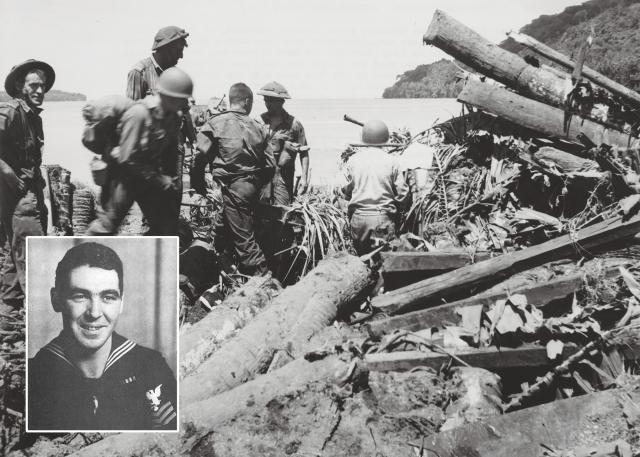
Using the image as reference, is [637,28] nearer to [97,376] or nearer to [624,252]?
[624,252]

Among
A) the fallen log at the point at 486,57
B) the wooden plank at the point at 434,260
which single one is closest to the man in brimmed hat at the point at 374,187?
the wooden plank at the point at 434,260

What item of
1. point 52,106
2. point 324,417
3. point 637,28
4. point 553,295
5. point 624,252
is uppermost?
point 637,28

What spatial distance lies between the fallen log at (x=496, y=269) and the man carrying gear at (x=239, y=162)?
1.81 m

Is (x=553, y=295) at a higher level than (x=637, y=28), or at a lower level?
lower

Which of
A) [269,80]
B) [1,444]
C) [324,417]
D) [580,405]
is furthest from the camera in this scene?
[269,80]

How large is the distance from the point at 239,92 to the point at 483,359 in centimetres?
345

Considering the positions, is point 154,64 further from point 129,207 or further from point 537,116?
point 537,116

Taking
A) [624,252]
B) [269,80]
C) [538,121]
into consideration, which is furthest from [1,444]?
[538,121]

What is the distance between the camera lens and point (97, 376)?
332 cm

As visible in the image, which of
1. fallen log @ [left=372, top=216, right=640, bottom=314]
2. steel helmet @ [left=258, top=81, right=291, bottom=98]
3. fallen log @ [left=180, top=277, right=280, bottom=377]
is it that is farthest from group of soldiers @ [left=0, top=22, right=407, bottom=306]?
fallen log @ [left=372, top=216, right=640, bottom=314]

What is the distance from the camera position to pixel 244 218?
5465 millimetres

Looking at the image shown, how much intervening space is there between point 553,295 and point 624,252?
0.75m

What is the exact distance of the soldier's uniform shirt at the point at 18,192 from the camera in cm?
431

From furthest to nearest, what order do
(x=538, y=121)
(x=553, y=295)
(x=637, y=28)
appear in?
(x=637, y=28) → (x=538, y=121) → (x=553, y=295)
